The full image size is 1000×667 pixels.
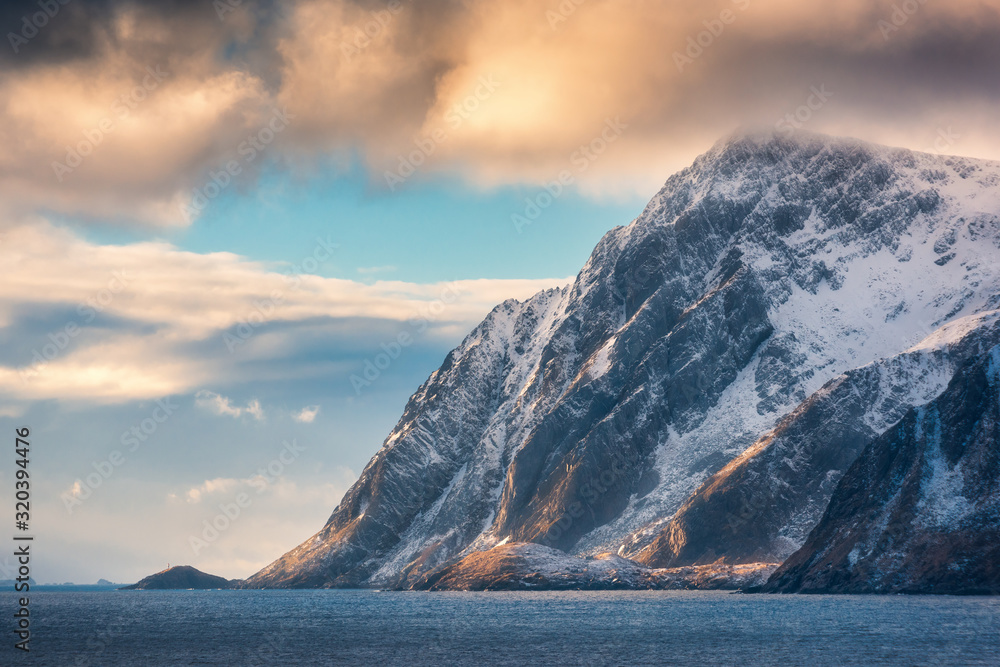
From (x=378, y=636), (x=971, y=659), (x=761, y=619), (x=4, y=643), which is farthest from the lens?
(x=761, y=619)

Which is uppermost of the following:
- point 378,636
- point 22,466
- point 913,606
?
point 22,466

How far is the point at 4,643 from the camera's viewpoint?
15375 cm

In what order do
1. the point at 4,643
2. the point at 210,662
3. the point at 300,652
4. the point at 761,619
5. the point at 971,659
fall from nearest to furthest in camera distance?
1. the point at 971,659
2. the point at 210,662
3. the point at 300,652
4. the point at 4,643
5. the point at 761,619

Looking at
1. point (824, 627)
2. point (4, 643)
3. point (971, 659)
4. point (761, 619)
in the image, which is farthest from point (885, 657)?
point (4, 643)

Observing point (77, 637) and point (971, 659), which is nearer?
point (971, 659)

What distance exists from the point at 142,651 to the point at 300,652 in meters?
23.0

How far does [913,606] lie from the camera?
188750mm

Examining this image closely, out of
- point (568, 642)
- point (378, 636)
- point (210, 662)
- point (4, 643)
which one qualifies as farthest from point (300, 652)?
point (4, 643)

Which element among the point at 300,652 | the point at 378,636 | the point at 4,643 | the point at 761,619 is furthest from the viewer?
the point at 761,619

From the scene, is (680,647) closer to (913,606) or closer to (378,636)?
(378,636)

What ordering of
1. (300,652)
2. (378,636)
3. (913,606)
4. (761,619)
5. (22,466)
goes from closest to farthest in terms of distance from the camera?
(22,466)
(300,652)
(378,636)
(761,619)
(913,606)

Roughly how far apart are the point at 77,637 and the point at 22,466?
A: 89.9 metres

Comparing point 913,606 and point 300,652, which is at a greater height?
point 300,652

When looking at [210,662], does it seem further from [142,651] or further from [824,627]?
[824,627]
